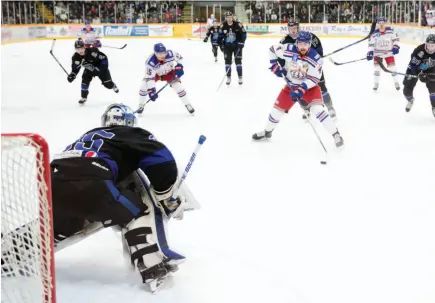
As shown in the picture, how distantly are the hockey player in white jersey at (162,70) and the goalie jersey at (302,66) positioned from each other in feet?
5.42

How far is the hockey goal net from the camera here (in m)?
1.73

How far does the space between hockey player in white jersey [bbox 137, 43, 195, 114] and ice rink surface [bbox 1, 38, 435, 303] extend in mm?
267

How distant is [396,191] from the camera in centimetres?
375

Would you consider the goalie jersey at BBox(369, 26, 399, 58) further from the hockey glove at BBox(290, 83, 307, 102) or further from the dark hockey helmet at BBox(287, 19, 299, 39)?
the hockey glove at BBox(290, 83, 307, 102)

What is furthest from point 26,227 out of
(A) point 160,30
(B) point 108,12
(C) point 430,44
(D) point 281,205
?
(B) point 108,12

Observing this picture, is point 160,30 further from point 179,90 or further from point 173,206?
point 173,206

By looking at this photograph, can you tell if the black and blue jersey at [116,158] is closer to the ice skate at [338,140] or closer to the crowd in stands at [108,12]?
the ice skate at [338,140]

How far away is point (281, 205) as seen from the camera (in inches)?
137

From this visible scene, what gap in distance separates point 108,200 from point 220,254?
0.77 metres

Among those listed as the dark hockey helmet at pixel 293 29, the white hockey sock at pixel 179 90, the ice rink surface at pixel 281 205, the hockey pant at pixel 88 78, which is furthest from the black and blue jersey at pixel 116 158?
the hockey pant at pixel 88 78

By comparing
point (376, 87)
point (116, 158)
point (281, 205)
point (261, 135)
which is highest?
point (116, 158)

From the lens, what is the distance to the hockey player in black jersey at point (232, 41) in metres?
8.81

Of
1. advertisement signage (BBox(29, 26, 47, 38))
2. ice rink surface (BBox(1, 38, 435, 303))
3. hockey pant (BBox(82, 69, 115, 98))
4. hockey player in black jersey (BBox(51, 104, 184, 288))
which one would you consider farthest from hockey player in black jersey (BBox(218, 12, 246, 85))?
advertisement signage (BBox(29, 26, 47, 38))

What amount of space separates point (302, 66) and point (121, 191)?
2.91 m
